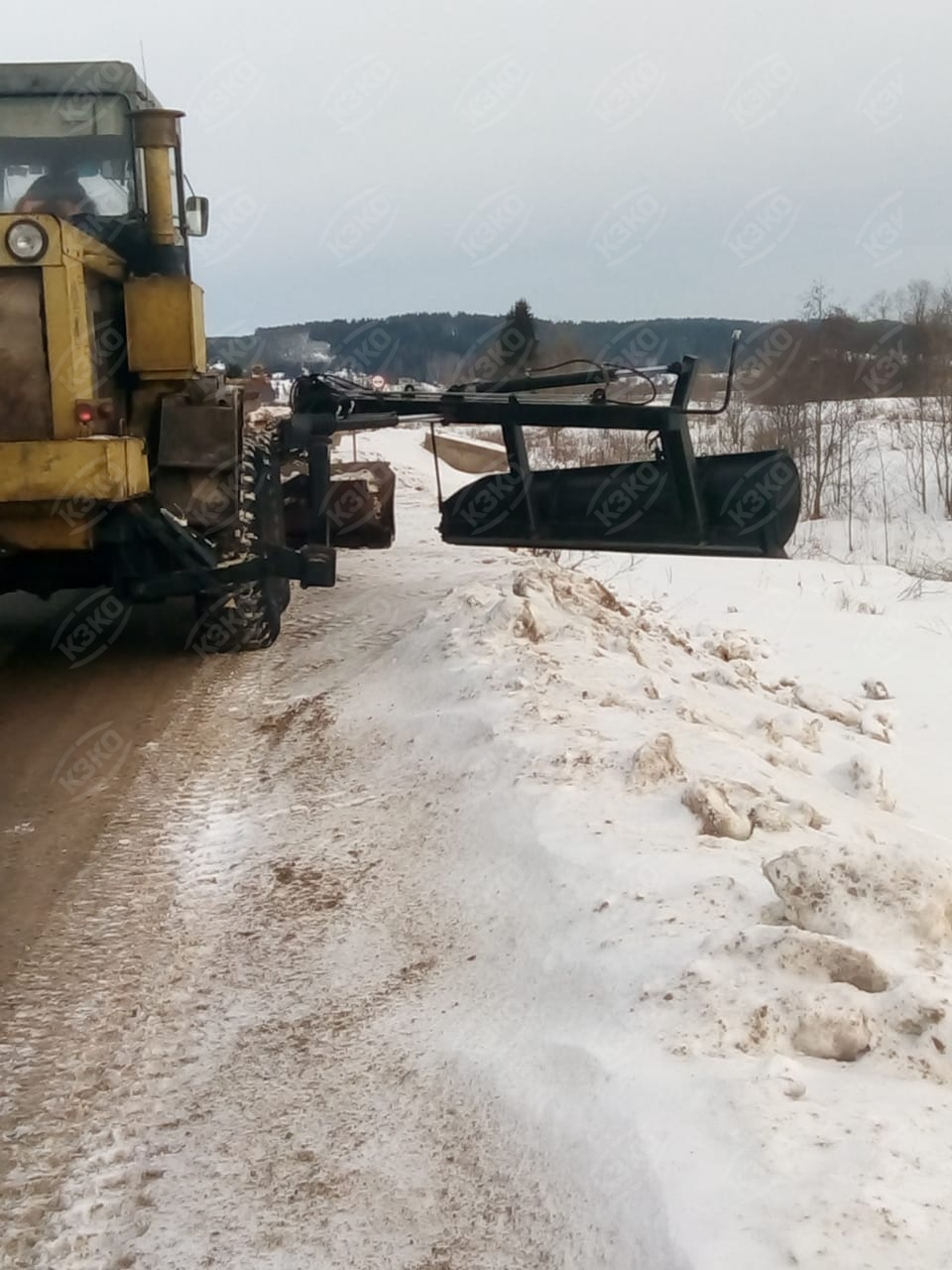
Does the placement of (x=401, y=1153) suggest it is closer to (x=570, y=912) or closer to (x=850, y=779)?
(x=570, y=912)

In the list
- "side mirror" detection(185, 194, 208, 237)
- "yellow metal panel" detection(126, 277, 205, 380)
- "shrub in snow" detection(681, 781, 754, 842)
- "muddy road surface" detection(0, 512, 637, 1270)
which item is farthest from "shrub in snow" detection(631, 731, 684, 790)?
"side mirror" detection(185, 194, 208, 237)

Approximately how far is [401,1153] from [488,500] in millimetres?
4954

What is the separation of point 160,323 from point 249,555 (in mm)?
1321

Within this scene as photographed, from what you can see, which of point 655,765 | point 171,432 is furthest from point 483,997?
point 171,432

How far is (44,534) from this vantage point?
578 centimetres

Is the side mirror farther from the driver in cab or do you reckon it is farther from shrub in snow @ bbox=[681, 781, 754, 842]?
shrub in snow @ bbox=[681, 781, 754, 842]

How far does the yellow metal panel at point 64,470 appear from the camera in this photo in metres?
5.33

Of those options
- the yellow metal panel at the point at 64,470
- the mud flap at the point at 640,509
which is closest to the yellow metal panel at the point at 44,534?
the yellow metal panel at the point at 64,470

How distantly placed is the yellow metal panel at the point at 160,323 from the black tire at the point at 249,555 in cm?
65

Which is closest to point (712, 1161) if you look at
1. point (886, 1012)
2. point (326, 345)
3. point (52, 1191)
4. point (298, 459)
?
point (886, 1012)

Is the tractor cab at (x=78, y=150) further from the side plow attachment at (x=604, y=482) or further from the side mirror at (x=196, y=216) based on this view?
the side plow attachment at (x=604, y=482)

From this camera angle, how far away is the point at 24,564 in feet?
20.6

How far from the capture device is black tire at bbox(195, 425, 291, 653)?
659cm

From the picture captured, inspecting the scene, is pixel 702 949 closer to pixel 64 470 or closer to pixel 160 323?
pixel 64 470
